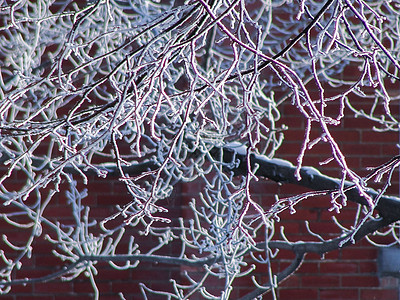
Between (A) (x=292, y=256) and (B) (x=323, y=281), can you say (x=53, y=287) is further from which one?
(B) (x=323, y=281)

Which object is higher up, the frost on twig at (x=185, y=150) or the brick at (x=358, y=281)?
the frost on twig at (x=185, y=150)

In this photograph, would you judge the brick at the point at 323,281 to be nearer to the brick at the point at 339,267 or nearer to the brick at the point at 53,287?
the brick at the point at 339,267

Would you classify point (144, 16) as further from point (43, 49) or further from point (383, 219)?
point (383, 219)

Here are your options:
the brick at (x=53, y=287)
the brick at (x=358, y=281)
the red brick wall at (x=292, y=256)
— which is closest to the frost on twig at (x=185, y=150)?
the red brick wall at (x=292, y=256)

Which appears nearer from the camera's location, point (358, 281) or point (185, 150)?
point (185, 150)

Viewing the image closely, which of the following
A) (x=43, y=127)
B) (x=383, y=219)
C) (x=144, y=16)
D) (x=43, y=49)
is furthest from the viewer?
(x=43, y=49)

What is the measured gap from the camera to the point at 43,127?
165 cm

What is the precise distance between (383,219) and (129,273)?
156 centimetres

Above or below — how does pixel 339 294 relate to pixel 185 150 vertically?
below

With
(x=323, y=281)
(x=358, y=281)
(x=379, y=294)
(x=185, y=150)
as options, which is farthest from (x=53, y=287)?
(x=379, y=294)

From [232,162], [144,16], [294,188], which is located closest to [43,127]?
[232,162]

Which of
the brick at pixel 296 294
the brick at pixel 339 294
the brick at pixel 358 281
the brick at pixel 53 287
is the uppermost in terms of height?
the brick at pixel 358 281

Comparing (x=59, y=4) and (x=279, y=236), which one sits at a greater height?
(x=59, y=4)

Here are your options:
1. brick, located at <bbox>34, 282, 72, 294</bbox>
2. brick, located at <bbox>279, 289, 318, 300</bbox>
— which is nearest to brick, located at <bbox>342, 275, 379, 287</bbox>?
brick, located at <bbox>279, 289, 318, 300</bbox>
